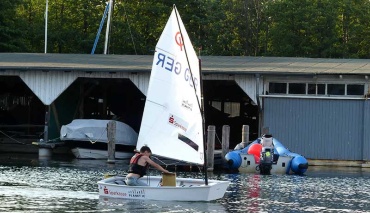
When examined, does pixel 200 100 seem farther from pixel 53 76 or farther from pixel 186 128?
pixel 53 76

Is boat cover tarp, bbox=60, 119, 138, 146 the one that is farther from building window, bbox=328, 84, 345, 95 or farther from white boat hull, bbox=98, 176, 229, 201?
white boat hull, bbox=98, 176, 229, 201

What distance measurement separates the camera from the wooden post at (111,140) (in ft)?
136

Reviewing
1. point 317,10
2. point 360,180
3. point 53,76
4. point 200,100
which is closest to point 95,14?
point 317,10

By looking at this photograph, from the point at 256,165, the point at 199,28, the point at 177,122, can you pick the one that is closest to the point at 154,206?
the point at 177,122

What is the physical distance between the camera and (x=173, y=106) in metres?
28.2

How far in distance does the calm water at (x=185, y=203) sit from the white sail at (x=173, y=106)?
5.82 feet

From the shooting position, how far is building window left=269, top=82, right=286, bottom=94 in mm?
43562

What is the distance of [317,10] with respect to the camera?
7012cm

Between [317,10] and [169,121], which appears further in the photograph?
[317,10]

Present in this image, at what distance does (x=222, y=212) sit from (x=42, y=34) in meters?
45.8

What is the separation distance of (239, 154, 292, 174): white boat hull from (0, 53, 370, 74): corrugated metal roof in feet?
14.8

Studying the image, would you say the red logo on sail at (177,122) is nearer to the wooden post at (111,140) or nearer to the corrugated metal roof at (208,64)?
the wooden post at (111,140)

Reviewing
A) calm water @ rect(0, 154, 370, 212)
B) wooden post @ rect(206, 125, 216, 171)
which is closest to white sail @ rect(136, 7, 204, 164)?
calm water @ rect(0, 154, 370, 212)

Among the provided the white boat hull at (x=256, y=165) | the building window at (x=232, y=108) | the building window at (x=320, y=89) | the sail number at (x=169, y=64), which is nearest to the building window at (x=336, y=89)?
the building window at (x=320, y=89)
